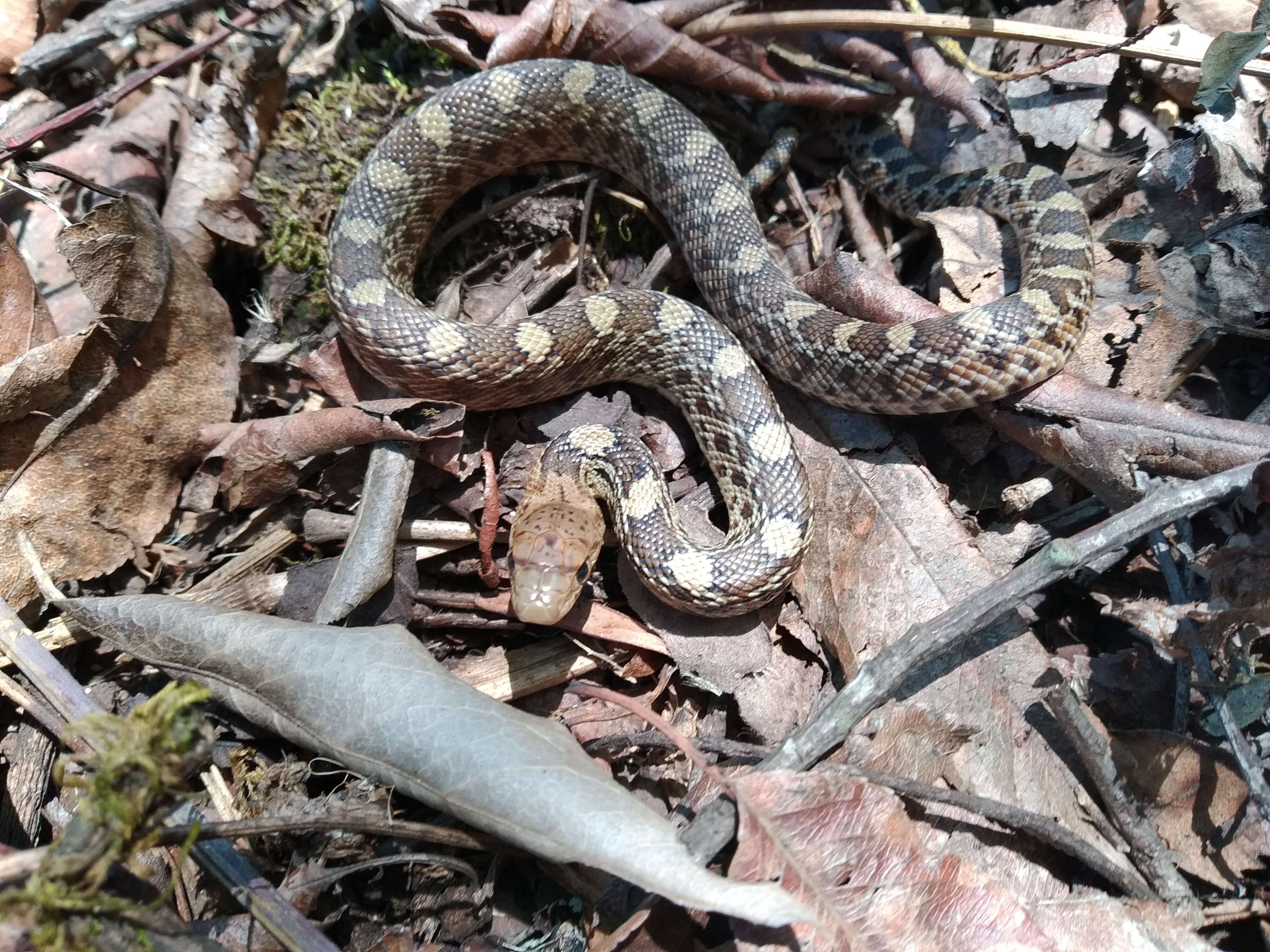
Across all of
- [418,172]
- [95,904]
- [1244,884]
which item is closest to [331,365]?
[418,172]

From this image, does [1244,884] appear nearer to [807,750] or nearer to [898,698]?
[898,698]

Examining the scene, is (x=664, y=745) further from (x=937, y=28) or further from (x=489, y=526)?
(x=937, y=28)

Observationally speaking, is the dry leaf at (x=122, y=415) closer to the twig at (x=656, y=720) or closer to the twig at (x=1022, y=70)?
the twig at (x=656, y=720)

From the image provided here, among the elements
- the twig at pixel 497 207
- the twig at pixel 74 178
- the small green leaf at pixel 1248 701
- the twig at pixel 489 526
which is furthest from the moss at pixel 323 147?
the small green leaf at pixel 1248 701

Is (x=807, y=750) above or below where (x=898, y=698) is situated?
above

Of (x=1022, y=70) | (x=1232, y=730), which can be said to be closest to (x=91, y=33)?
(x=1022, y=70)

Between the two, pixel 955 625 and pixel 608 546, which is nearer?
pixel 955 625

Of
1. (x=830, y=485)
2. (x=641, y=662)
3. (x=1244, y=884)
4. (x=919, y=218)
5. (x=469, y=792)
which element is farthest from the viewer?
→ (x=919, y=218)
